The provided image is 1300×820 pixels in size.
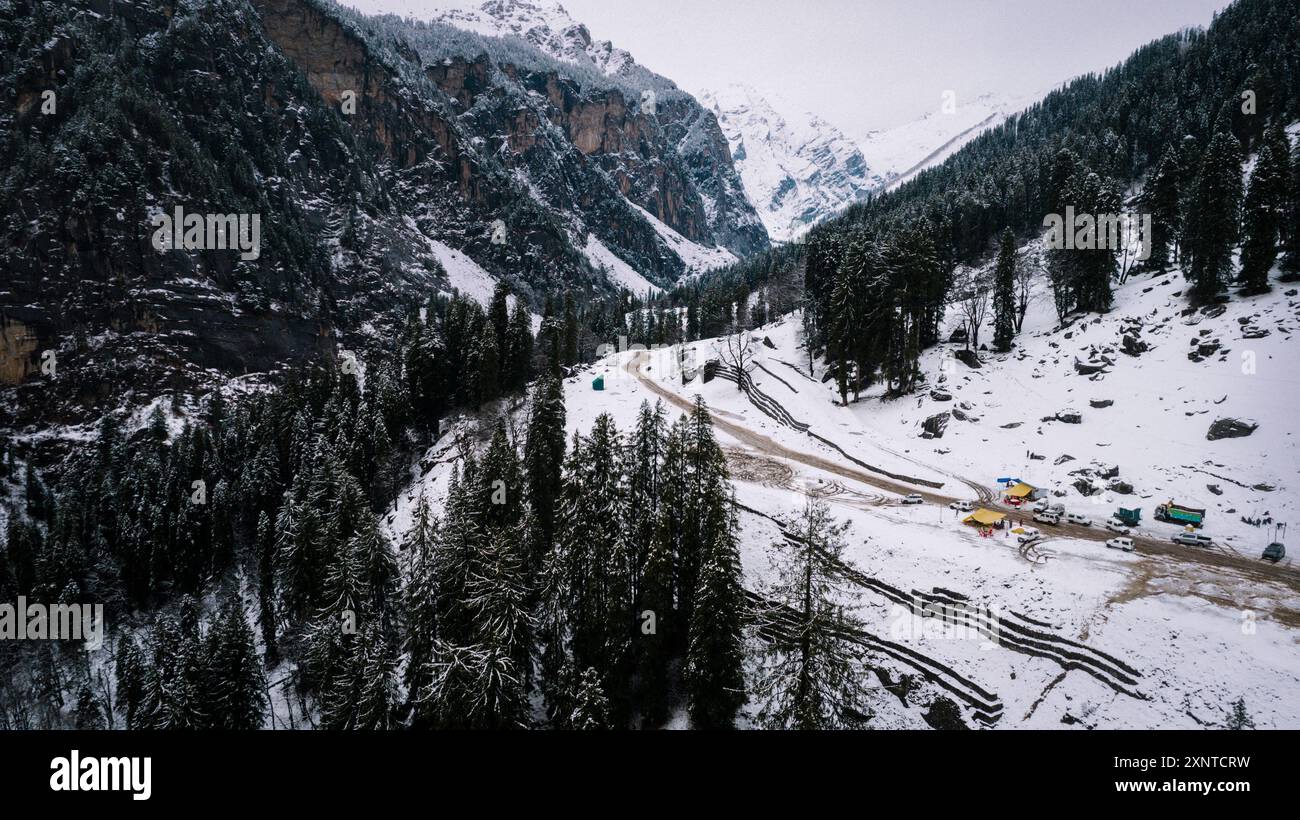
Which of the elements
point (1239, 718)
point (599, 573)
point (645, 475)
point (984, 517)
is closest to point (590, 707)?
point (599, 573)

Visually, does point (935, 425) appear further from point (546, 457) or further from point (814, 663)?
point (814, 663)

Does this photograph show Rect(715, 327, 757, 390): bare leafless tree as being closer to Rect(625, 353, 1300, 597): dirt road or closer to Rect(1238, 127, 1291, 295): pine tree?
Rect(625, 353, 1300, 597): dirt road

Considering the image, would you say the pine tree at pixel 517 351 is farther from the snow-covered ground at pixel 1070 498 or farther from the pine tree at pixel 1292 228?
the pine tree at pixel 1292 228

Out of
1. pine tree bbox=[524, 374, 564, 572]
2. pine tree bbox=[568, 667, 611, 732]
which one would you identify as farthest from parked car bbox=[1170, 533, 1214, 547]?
pine tree bbox=[524, 374, 564, 572]

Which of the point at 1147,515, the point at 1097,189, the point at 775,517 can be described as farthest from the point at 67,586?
the point at 1097,189

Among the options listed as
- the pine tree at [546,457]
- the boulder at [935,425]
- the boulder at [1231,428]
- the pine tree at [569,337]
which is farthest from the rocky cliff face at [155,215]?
the boulder at [1231,428]

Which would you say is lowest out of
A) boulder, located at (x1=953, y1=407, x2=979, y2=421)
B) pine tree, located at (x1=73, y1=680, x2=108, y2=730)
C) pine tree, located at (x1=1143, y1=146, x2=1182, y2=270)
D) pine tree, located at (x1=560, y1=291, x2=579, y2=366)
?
pine tree, located at (x1=73, y1=680, x2=108, y2=730)
